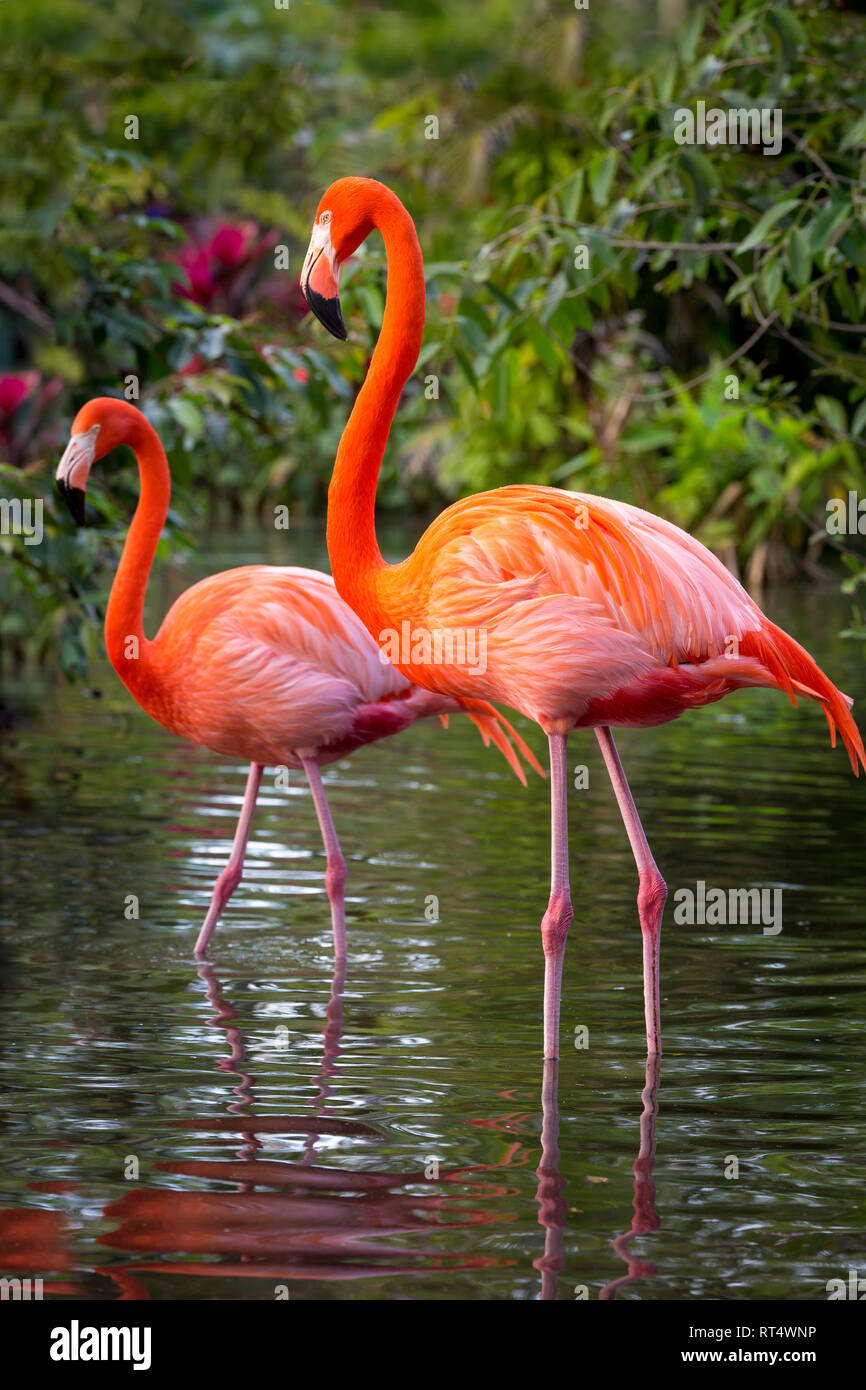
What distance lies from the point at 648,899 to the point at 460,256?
14257 mm

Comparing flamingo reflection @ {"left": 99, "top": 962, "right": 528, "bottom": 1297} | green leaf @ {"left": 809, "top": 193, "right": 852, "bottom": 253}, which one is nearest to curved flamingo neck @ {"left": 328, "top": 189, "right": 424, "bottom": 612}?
flamingo reflection @ {"left": 99, "top": 962, "right": 528, "bottom": 1297}

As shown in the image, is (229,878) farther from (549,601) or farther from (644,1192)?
(644,1192)

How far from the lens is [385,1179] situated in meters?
3.70

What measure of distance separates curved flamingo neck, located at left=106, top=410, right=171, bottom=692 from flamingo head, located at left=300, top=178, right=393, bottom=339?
4.63 feet

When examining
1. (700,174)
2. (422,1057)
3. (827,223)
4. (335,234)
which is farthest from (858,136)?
(422,1057)

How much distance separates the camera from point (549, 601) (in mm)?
4367

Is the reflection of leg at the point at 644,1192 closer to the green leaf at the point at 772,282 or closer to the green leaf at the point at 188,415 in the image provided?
the green leaf at the point at 772,282

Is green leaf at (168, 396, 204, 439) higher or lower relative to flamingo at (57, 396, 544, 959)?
higher

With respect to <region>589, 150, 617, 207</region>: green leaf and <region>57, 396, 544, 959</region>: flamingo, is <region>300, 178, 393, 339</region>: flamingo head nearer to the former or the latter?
<region>57, 396, 544, 959</region>: flamingo

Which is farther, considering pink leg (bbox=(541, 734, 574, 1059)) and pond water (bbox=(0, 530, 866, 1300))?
pink leg (bbox=(541, 734, 574, 1059))

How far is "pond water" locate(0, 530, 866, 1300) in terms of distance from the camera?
333cm
